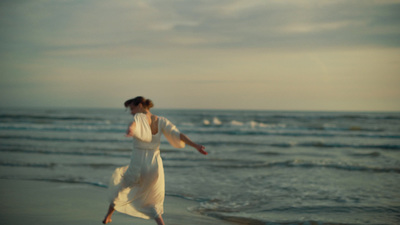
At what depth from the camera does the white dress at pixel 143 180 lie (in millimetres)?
→ 4062

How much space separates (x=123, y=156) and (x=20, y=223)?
7.28 metres

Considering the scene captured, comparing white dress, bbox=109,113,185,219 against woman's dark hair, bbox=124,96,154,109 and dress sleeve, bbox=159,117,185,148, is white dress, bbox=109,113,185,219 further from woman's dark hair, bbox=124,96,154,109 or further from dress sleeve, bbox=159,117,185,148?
woman's dark hair, bbox=124,96,154,109

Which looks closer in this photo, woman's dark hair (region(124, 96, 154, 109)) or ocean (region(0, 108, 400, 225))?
woman's dark hair (region(124, 96, 154, 109))

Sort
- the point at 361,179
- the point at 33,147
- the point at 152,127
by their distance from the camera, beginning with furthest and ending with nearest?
the point at 33,147 < the point at 361,179 < the point at 152,127

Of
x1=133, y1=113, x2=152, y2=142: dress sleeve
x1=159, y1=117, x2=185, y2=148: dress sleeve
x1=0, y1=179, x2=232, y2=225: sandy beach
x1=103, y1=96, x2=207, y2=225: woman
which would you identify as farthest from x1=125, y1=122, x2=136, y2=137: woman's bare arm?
x1=0, y1=179, x2=232, y2=225: sandy beach

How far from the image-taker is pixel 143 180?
13.5 feet

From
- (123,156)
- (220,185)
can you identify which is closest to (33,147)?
(123,156)

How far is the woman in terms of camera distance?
4.06 m

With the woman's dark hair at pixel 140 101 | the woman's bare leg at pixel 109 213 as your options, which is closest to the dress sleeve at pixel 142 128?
the woman's dark hair at pixel 140 101

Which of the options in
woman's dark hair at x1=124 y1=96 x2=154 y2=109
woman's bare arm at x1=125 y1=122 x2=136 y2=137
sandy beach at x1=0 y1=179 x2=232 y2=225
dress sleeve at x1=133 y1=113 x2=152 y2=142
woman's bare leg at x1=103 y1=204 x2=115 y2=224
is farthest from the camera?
sandy beach at x1=0 y1=179 x2=232 y2=225

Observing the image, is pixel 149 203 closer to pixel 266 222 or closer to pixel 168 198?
pixel 266 222

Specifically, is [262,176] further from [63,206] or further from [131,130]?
[131,130]

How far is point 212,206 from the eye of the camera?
19.4ft

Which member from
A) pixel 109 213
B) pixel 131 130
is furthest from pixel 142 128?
pixel 109 213
